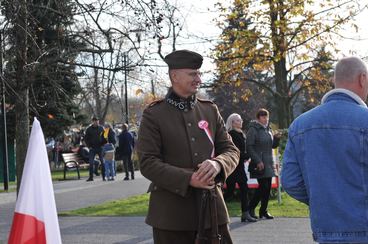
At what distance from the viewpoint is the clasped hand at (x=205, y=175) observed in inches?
154

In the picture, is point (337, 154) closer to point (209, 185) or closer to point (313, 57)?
point (209, 185)

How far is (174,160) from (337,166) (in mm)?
1085

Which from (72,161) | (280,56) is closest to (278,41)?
(280,56)

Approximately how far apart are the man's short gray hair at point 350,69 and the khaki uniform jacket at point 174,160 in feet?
3.01

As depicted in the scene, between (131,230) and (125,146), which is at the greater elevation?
(125,146)

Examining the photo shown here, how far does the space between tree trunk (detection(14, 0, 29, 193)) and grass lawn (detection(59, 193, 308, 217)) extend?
4895 mm

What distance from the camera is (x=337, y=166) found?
142 inches

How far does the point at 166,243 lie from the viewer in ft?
13.5

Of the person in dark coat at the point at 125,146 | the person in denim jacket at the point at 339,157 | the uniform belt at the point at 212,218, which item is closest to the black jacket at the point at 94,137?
the person in dark coat at the point at 125,146

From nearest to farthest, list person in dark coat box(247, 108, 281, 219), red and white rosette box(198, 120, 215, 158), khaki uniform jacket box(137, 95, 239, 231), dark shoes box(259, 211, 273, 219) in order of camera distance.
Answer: khaki uniform jacket box(137, 95, 239, 231)
red and white rosette box(198, 120, 215, 158)
person in dark coat box(247, 108, 281, 219)
dark shoes box(259, 211, 273, 219)

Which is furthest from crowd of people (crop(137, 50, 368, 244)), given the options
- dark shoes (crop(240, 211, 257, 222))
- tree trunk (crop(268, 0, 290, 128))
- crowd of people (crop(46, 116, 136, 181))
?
crowd of people (crop(46, 116, 136, 181))

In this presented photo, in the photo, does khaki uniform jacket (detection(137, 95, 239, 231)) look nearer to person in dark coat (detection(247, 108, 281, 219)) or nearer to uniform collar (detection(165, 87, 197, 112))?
uniform collar (detection(165, 87, 197, 112))

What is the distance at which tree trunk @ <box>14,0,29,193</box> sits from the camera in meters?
7.00

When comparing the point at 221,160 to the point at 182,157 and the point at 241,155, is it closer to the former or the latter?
the point at 182,157
